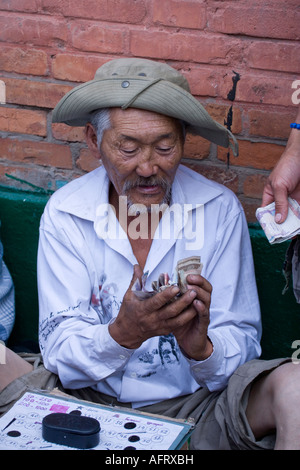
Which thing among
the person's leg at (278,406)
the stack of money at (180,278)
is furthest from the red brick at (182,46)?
the person's leg at (278,406)

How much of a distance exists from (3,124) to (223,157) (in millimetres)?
1109

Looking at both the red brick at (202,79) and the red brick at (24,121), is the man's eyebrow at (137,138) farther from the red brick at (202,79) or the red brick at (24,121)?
the red brick at (24,121)

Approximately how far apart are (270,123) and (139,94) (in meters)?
0.74

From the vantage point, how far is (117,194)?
282 centimetres

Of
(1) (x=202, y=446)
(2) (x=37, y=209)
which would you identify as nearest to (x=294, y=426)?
(1) (x=202, y=446)

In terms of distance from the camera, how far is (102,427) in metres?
2.05

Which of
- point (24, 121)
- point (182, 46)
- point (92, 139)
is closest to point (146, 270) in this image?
point (92, 139)

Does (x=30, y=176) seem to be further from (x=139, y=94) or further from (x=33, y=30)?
(x=139, y=94)

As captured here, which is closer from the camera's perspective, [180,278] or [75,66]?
[180,278]

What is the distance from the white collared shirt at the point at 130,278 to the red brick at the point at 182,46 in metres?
0.62

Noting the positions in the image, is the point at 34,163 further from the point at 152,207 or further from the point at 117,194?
the point at 152,207

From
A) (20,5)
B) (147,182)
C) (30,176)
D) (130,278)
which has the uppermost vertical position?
(20,5)

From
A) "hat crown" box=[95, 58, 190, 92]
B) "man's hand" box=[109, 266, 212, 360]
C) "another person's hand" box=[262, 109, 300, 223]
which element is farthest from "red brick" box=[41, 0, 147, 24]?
"man's hand" box=[109, 266, 212, 360]

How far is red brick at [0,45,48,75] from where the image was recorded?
3186 millimetres
